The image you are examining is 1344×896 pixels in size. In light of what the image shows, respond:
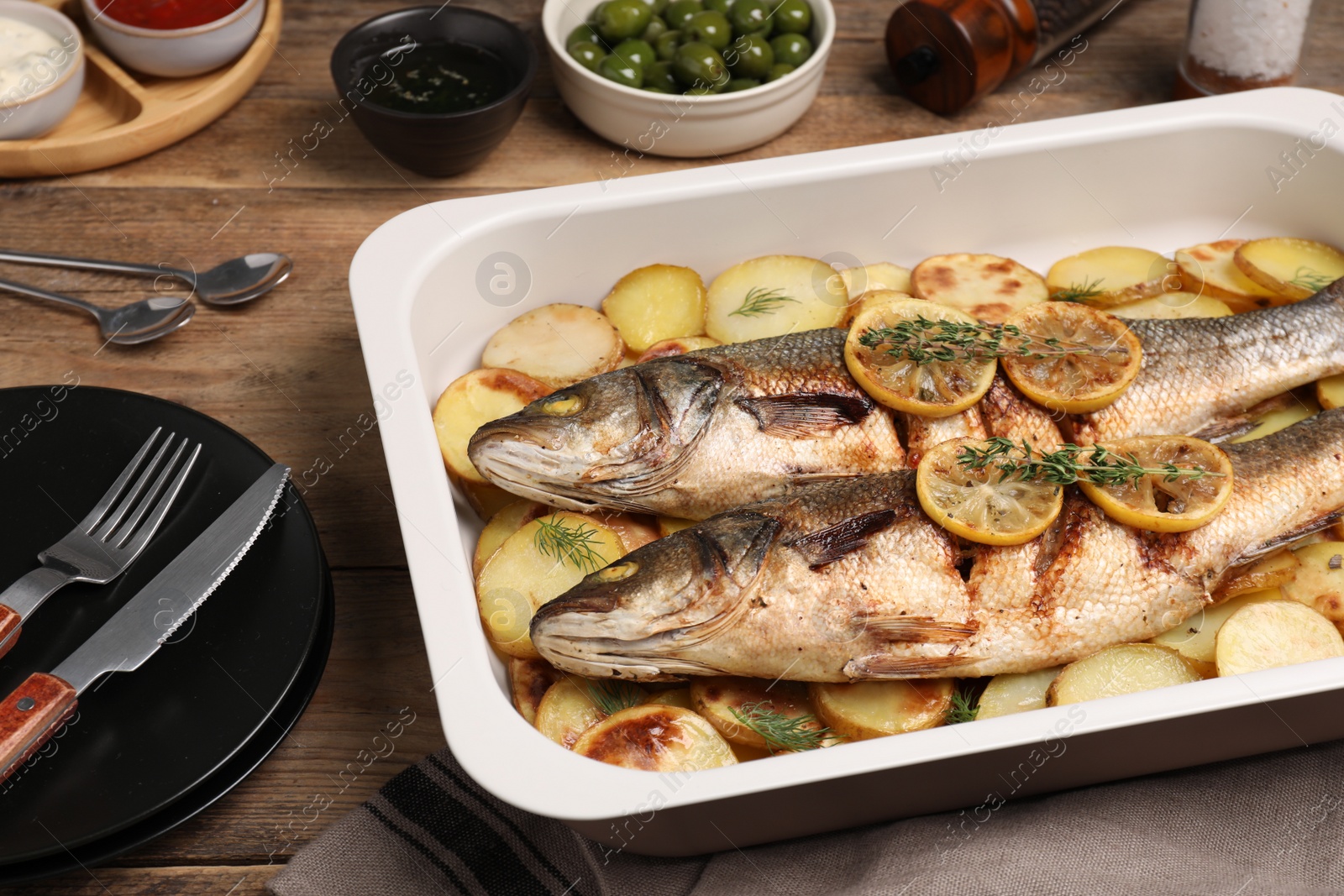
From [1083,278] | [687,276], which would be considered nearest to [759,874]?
[687,276]

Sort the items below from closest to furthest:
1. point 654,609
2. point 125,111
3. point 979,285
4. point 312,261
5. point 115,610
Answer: point 654,609 → point 115,610 → point 979,285 → point 312,261 → point 125,111

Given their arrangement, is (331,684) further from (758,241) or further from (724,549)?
(758,241)

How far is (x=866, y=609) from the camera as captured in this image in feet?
5.49

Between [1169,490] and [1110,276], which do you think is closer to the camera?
[1169,490]

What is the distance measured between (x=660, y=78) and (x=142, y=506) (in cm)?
158

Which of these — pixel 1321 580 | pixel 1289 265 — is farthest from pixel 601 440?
pixel 1289 265

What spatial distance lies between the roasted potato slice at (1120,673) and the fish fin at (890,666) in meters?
0.22

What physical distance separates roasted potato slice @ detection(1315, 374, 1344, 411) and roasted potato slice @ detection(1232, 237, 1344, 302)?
0.74 ft

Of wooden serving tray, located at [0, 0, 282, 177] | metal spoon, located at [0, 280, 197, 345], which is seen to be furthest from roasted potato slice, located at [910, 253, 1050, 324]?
wooden serving tray, located at [0, 0, 282, 177]

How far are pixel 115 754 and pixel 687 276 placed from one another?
52.2 inches

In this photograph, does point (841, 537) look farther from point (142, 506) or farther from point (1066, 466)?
point (142, 506)

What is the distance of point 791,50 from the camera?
2760 millimetres

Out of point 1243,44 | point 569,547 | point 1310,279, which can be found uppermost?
point 1243,44

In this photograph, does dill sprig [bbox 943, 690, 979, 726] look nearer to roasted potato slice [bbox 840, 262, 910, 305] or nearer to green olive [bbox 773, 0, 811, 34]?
roasted potato slice [bbox 840, 262, 910, 305]
